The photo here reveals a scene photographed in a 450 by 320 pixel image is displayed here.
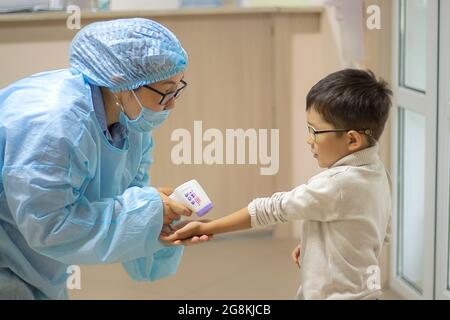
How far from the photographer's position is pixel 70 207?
1.40 metres

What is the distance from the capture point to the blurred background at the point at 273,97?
185cm

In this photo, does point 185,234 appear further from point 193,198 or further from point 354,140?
point 354,140

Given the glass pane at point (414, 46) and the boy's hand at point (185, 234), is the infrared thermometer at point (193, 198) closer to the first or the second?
the boy's hand at point (185, 234)

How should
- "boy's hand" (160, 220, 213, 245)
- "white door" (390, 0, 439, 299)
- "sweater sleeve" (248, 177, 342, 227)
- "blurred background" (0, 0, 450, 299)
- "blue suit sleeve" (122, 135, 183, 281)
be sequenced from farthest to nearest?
"white door" (390, 0, 439, 299), "blurred background" (0, 0, 450, 299), "blue suit sleeve" (122, 135, 183, 281), "boy's hand" (160, 220, 213, 245), "sweater sleeve" (248, 177, 342, 227)

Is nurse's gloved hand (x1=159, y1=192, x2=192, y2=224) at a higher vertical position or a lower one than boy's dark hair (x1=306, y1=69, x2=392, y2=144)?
lower

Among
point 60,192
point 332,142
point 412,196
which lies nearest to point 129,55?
point 60,192

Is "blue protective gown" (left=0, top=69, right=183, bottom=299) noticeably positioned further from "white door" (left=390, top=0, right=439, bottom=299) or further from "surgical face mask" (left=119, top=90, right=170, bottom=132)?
"white door" (left=390, top=0, right=439, bottom=299)

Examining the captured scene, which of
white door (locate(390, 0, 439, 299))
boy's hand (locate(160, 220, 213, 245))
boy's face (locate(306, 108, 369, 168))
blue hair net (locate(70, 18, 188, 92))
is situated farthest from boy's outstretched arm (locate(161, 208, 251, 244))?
white door (locate(390, 0, 439, 299))

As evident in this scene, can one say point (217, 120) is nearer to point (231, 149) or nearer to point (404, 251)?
point (231, 149)

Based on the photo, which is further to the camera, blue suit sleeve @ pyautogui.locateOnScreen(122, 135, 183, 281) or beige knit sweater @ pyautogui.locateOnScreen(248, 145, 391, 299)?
blue suit sleeve @ pyautogui.locateOnScreen(122, 135, 183, 281)

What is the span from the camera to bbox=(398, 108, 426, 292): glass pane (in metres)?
2.07

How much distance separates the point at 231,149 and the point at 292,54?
0.59 m

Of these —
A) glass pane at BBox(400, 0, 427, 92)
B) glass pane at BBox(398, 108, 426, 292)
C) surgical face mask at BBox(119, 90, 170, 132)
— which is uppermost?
glass pane at BBox(400, 0, 427, 92)

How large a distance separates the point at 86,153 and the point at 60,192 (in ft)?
0.30
